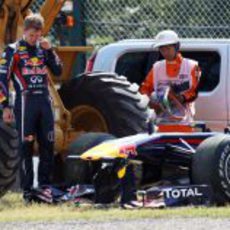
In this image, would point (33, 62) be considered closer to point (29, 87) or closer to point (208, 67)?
point (29, 87)

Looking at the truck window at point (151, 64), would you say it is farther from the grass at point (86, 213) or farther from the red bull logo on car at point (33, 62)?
the grass at point (86, 213)

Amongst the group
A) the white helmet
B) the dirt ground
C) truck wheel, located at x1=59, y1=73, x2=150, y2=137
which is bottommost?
the dirt ground

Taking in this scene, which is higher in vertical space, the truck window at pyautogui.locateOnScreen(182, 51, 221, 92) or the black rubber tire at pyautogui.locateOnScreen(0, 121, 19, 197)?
the truck window at pyautogui.locateOnScreen(182, 51, 221, 92)

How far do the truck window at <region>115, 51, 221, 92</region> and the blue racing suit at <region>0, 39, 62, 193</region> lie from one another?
2465 millimetres

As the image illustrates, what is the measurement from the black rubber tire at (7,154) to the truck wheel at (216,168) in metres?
1.91

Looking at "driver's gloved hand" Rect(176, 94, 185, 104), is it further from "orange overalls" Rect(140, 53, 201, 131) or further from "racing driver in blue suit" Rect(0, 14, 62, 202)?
"racing driver in blue suit" Rect(0, 14, 62, 202)

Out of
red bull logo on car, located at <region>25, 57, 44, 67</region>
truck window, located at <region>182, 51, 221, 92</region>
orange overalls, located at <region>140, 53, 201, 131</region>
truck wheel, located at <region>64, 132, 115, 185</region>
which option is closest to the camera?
red bull logo on car, located at <region>25, 57, 44, 67</region>

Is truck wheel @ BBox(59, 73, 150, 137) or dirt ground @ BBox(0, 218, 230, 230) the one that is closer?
dirt ground @ BBox(0, 218, 230, 230)

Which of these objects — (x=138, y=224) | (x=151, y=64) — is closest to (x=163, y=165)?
(x=138, y=224)

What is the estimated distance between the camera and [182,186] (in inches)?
466

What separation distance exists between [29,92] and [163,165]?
1522mm

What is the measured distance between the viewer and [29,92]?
12555mm

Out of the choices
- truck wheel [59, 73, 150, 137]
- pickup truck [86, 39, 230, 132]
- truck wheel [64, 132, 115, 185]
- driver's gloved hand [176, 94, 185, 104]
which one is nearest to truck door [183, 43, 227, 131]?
pickup truck [86, 39, 230, 132]

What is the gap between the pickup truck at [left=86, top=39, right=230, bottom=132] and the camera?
47.1 feet
